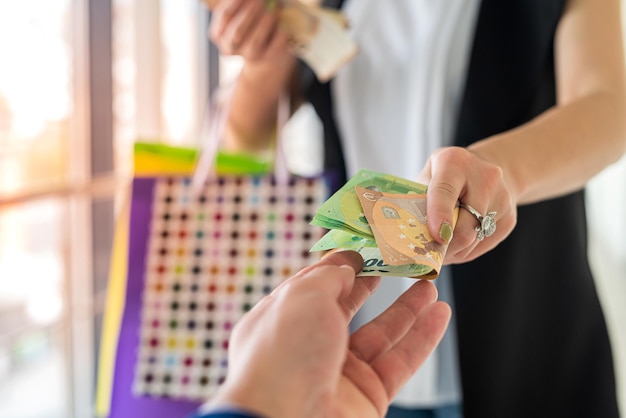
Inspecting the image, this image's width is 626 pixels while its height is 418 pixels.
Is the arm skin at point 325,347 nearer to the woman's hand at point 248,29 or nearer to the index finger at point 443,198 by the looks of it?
the index finger at point 443,198

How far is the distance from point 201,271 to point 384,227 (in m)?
0.43

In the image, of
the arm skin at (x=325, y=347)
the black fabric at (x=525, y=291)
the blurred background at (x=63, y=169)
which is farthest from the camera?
the blurred background at (x=63, y=169)

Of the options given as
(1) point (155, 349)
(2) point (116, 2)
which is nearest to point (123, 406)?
(1) point (155, 349)

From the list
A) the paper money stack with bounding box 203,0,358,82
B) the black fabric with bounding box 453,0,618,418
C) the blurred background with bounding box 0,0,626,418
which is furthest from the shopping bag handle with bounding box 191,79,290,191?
the blurred background with bounding box 0,0,626,418

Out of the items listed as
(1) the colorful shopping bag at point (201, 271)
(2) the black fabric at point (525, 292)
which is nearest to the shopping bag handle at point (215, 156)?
(1) the colorful shopping bag at point (201, 271)

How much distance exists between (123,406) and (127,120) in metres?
0.78

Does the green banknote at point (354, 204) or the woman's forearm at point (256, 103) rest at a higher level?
the woman's forearm at point (256, 103)

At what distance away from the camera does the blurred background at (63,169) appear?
40.6 inches

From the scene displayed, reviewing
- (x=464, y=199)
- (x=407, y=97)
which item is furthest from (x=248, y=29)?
(x=464, y=199)

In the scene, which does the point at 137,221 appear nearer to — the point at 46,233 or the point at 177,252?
the point at 177,252

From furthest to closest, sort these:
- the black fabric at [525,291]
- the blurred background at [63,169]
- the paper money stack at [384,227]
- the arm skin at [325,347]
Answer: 1. the blurred background at [63,169]
2. the black fabric at [525,291]
3. the paper money stack at [384,227]
4. the arm skin at [325,347]

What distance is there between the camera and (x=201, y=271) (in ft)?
2.73

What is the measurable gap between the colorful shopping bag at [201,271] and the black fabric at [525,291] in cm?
23

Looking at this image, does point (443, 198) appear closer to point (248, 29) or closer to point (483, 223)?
point (483, 223)
